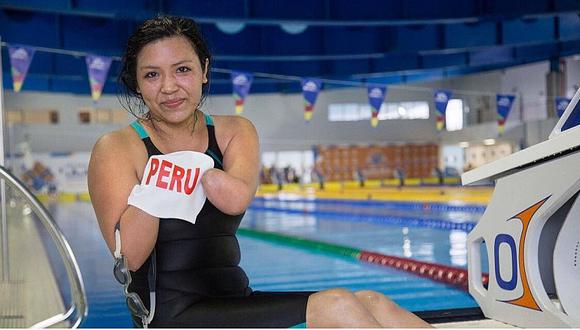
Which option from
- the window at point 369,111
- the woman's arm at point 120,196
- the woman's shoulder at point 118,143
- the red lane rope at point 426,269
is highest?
the window at point 369,111

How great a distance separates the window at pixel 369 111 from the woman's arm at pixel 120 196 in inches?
1070

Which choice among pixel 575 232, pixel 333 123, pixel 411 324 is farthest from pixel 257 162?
pixel 333 123

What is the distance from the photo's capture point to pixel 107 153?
182 centimetres

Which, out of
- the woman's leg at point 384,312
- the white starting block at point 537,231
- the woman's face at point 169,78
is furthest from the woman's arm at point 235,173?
the white starting block at point 537,231

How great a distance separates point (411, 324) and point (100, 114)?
26.5m

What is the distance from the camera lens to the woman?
1.75 metres

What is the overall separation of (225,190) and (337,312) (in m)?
0.46

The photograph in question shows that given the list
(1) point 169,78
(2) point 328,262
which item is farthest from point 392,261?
(1) point 169,78

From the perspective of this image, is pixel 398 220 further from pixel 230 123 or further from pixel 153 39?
pixel 153 39

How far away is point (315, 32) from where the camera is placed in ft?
45.1

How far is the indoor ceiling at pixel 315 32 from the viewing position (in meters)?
10.5

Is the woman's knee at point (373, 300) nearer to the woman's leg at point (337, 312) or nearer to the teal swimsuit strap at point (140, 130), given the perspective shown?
the woman's leg at point (337, 312)

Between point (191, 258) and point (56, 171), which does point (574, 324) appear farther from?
point (56, 171)

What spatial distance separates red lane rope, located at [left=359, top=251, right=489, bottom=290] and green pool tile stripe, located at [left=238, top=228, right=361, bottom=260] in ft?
0.82
